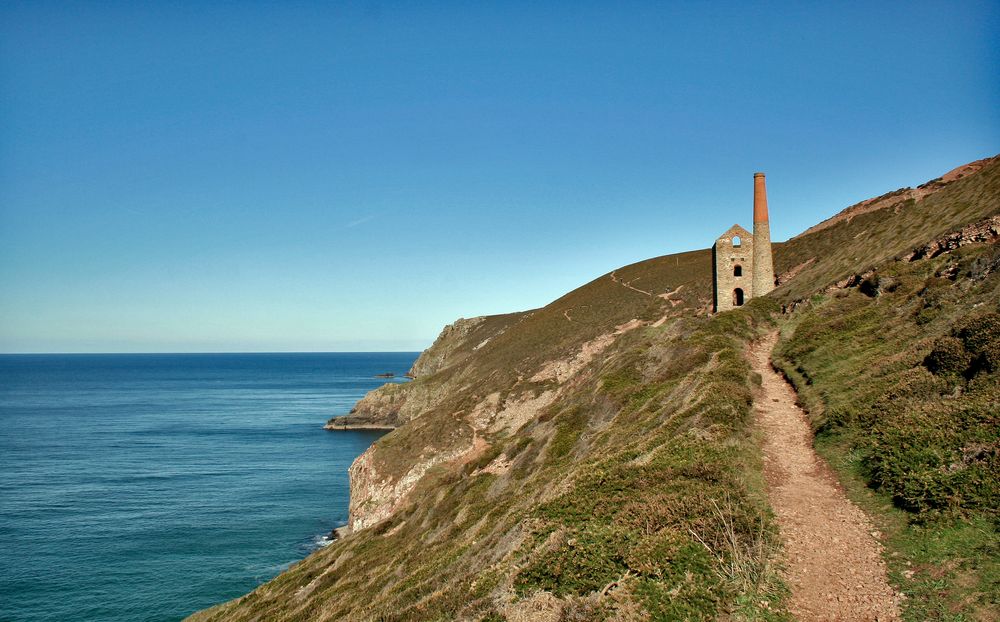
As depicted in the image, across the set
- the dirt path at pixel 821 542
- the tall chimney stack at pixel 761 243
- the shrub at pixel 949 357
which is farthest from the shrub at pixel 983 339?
the tall chimney stack at pixel 761 243

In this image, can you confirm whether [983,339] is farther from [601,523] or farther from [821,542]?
[601,523]

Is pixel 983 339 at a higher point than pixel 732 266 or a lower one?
lower

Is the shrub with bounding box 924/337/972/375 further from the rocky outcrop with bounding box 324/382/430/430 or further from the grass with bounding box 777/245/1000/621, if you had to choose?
the rocky outcrop with bounding box 324/382/430/430

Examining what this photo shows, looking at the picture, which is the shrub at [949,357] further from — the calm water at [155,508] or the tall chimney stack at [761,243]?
the calm water at [155,508]

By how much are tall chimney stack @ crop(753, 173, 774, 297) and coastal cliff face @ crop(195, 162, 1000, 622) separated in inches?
128

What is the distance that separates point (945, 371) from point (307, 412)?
441 ft

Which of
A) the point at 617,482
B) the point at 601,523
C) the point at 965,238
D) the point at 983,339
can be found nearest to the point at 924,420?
the point at 983,339

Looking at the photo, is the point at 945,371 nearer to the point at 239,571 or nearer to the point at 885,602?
the point at 885,602

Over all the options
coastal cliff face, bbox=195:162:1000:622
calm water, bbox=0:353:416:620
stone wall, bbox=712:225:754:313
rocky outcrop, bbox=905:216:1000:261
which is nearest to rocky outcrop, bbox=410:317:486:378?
calm water, bbox=0:353:416:620

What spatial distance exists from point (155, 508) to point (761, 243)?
214 ft

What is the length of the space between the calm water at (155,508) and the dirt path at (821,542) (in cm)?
4069

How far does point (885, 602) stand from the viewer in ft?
36.0

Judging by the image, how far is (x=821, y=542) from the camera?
519 inches

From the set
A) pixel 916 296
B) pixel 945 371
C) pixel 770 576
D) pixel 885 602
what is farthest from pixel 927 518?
pixel 916 296
